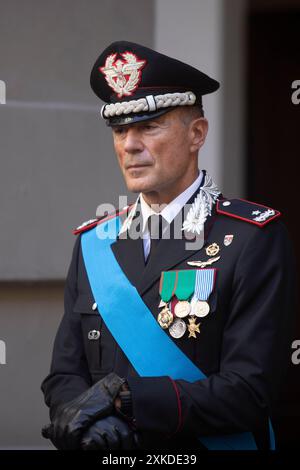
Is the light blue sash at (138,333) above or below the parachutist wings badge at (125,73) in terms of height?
below

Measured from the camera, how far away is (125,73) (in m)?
2.92

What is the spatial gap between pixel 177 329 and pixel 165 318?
0.05m

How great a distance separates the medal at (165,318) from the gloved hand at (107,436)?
301 mm

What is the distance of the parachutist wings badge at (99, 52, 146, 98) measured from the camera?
114 inches

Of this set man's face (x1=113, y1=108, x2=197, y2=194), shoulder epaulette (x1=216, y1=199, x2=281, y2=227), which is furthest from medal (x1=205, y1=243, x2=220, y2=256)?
man's face (x1=113, y1=108, x2=197, y2=194)

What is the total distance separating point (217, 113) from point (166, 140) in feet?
5.14

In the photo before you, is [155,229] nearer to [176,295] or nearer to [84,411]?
[176,295]

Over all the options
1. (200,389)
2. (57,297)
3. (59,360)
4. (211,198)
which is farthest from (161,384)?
(57,297)

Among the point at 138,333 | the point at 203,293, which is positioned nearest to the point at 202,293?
the point at 203,293

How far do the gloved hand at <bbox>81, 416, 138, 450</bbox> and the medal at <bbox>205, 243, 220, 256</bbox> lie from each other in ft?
1.78

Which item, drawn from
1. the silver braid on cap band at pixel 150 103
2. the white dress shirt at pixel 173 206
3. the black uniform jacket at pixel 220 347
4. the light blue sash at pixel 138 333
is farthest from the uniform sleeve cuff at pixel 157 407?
the silver braid on cap band at pixel 150 103

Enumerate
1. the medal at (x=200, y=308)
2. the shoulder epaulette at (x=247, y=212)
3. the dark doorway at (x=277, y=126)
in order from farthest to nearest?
the dark doorway at (x=277, y=126)
the shoulder epaulette at (x=247, y=212)
the medal at (x=200, y=308)

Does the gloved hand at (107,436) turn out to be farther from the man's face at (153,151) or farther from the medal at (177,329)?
the man's face at (153,151)

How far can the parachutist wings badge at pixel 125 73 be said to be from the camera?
2.91 meters
